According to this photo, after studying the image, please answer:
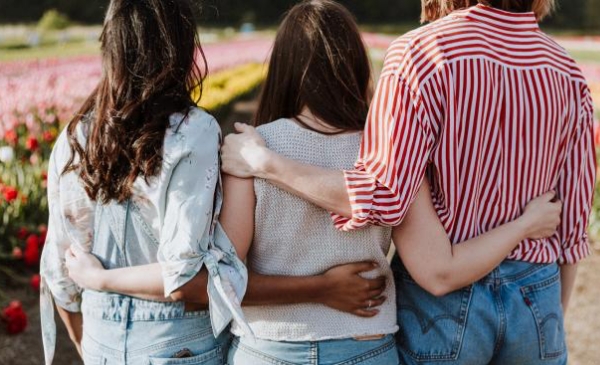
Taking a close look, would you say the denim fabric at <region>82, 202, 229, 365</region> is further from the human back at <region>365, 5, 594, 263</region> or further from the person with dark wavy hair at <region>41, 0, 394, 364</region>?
the human back at <region>365, 5, 594, 263</region>

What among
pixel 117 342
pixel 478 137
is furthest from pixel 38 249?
pixel 478 137

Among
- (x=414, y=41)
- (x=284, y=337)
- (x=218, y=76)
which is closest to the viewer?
(x=414, y=41)

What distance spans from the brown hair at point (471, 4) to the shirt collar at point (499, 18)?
3 centimetres

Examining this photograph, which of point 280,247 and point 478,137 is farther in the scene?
point 280,247

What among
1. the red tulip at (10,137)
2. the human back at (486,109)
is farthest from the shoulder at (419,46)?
the red tulip at (10,137)

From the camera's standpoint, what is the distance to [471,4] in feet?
4.98

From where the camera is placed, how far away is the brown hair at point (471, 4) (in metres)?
1.50

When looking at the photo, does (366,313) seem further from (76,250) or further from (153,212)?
(76,250)

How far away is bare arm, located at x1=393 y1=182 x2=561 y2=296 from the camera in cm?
147

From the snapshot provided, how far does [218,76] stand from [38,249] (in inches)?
390

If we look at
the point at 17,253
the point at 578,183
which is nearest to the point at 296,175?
the point at 578,183

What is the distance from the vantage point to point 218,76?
13.8m

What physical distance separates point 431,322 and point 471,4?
66 cm

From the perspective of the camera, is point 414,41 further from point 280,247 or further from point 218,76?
point 218,76
